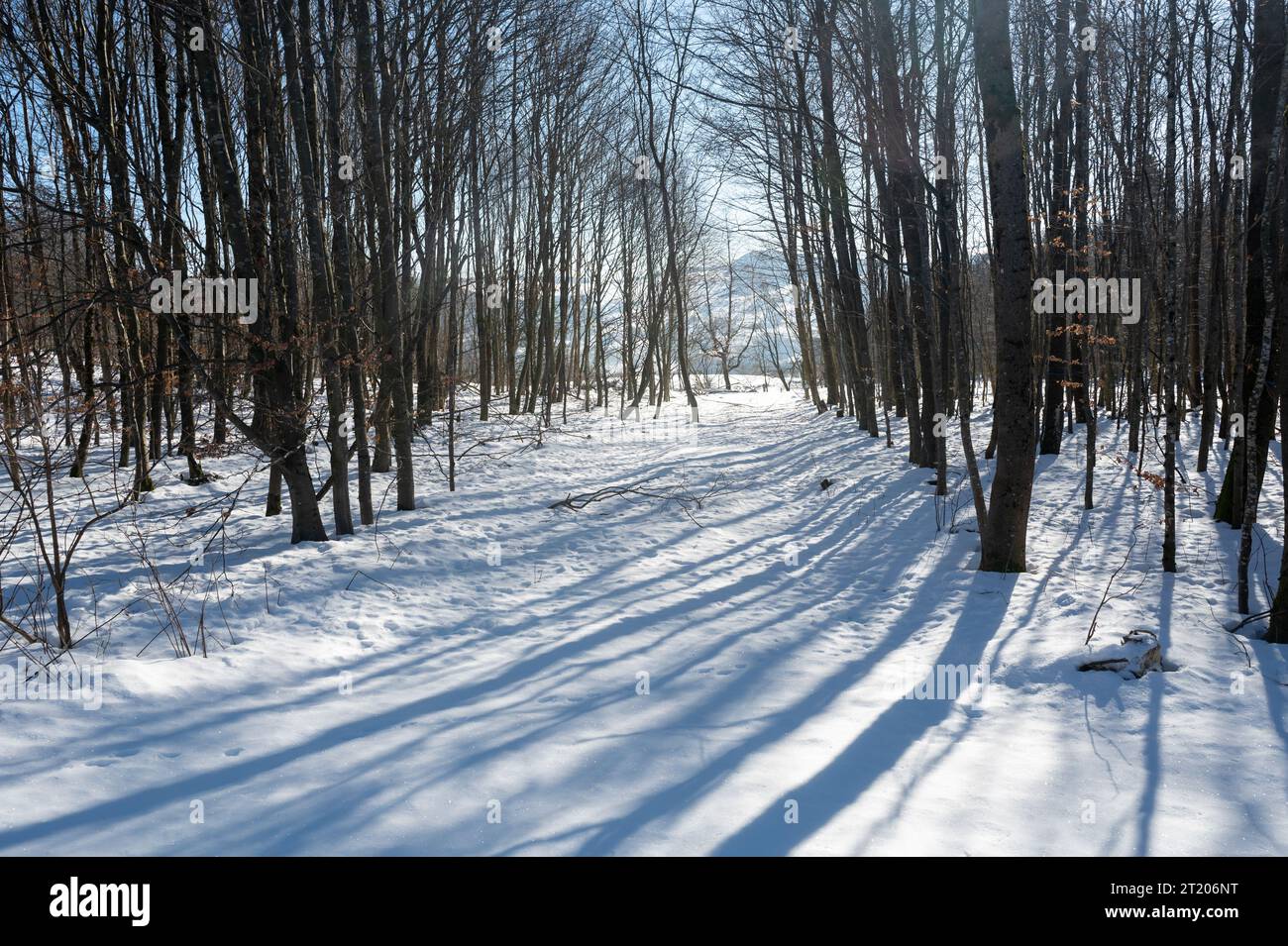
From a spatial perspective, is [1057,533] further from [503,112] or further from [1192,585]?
[503,112]

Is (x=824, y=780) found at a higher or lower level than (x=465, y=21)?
lower

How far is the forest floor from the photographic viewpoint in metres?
2.79

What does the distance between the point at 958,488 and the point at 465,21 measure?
28.9 feet

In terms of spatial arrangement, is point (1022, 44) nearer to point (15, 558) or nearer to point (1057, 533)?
point (1057, 533)

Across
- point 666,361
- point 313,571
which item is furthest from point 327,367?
point 666,361

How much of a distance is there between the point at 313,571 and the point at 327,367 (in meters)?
1.99

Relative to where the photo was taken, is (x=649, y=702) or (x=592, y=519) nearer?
(x=649, y=702)

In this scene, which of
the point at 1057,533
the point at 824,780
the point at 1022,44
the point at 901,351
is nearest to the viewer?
the point at 824,780

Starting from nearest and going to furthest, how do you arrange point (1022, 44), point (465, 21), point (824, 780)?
1. point (824, 780)
2. point (465, 21)
3. point (1022, 44)

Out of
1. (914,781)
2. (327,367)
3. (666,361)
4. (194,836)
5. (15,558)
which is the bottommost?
(914,781)

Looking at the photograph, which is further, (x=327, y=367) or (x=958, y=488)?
(x=958, y=488)

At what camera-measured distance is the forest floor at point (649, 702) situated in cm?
279

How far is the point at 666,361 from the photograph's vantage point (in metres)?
30.5

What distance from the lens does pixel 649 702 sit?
4.07 m
